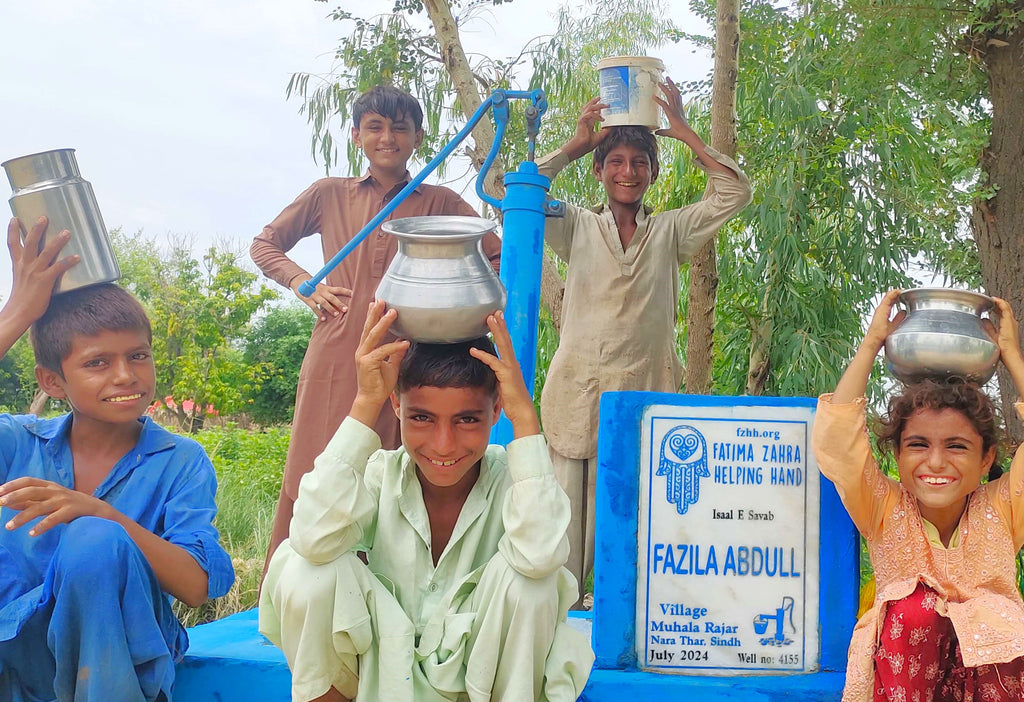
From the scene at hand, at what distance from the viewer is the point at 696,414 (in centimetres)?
238

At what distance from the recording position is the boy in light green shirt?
1.91 m

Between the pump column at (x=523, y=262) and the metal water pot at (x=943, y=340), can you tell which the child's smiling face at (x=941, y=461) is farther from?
the pump column at (x=523, y=262)

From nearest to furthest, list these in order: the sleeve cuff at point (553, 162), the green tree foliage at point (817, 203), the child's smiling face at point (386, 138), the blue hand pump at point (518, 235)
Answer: the blue hand pump at point (518, 235) → the child's smiling face at point (386, 138) → the sleeve cuff at point (553, 162) → the green tree foliage at point (817, 203)

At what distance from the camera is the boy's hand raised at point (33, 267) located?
2195 millimetres

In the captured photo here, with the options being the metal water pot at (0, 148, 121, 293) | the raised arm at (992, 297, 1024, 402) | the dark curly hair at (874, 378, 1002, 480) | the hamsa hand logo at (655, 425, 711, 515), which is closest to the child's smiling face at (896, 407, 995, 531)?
the dark curly hair at (874, 378, 1002, 480)

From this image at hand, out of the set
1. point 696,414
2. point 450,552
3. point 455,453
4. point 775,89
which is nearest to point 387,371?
point 455,453

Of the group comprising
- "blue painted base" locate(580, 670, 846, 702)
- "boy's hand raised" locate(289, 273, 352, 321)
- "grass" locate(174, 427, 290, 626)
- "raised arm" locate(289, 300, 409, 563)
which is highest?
"boy's hand raised" locate(289, 273, 352, 321)

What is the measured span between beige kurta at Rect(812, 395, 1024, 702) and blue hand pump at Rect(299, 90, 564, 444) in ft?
2.77

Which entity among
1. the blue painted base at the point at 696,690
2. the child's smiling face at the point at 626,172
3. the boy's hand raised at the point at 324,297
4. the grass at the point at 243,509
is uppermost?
the child's smiling face at the point at 626,172

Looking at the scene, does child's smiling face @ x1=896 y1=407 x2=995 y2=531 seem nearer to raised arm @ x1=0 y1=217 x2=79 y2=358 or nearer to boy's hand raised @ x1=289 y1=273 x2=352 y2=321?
boy's hand raised @ x1=289 y1=273 x2=352 y2=321

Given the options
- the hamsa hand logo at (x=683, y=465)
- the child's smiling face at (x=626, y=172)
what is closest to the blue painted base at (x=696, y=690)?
the hamsa hand logo at (x=683, y=465)

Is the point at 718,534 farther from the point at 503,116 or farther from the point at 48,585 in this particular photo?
the point at 48,585

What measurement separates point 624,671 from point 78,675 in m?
1.24

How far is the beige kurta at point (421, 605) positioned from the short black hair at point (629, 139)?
159 centimetres
